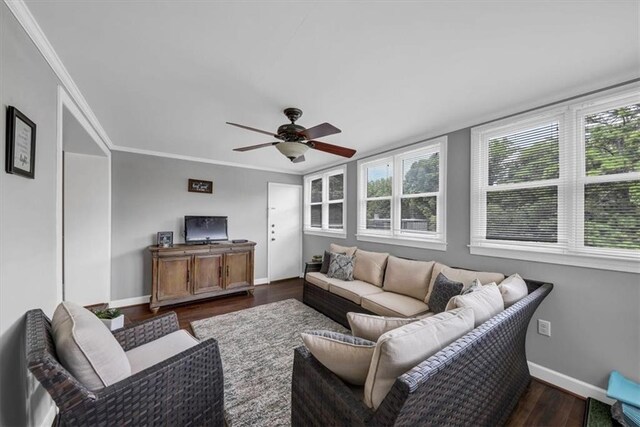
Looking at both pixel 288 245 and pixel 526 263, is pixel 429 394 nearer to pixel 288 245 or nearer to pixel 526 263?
pixel 526 263

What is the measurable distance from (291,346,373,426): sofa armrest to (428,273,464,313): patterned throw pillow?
1.58 metres

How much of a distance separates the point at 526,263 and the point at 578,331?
62 cm

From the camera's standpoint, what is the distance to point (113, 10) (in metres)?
1.32

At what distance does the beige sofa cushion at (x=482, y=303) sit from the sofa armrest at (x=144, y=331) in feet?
6.74

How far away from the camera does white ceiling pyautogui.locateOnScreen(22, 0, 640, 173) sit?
4.40 ft

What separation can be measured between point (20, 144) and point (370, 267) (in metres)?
3.32

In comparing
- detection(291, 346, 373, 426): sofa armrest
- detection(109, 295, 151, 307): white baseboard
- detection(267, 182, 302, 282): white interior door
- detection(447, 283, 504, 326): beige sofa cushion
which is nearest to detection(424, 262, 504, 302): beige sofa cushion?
detection(447, 283, 504, 326): beige sofa cushion

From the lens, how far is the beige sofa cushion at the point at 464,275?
7.73 ft

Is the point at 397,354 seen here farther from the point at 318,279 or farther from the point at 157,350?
the point at 318,279

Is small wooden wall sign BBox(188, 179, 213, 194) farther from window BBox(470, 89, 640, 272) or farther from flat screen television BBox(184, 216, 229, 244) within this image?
window BBox(470, 89, 640, 272)

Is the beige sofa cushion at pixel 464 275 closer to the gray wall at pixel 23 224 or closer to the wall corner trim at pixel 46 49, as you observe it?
the gray wall at pixel 23 224

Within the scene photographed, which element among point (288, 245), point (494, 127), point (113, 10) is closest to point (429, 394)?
point (113, 10)

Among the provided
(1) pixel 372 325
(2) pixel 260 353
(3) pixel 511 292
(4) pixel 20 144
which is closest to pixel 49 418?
(2) pixel 260 353

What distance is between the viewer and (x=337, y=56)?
5.57 feet
